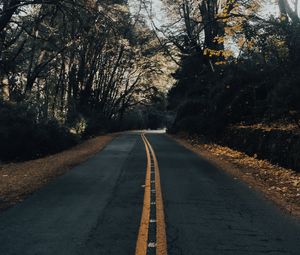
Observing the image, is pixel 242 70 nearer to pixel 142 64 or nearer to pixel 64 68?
pixel 64 68

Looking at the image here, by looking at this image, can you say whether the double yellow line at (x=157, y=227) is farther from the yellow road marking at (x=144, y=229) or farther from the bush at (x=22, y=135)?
the bush at (x=22, y=135)

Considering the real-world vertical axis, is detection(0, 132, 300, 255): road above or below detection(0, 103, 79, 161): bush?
below

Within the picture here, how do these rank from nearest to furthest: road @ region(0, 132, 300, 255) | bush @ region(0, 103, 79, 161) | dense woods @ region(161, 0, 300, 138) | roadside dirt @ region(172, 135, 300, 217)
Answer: road @ region(0, 132, 300, 255) < roadside dirt @ region(172, 135, 300, 217) < dense woods @ region(161, 0, 300, 138) < bush @ region(0, 103, 79, 161)

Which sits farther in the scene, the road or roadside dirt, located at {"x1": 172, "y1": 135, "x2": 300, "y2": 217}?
roadside dirt, located at {"x1": 172, "y1": 135, "x2": 300, "y2": 217}

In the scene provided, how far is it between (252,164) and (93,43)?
23857 mm

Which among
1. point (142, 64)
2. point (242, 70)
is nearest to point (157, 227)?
point (242, 70)

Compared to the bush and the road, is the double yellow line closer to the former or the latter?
the road

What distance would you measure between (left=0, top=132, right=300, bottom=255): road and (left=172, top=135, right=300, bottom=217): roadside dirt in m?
0.45

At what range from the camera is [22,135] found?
19781 mm

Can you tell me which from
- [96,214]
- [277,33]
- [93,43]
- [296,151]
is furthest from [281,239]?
[93,43]

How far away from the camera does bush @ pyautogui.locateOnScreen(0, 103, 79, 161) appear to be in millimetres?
19359

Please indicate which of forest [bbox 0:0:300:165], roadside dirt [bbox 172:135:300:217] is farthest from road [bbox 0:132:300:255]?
forest [bbox 0:0:300:165]

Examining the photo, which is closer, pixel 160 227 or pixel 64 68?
pixel 160 227

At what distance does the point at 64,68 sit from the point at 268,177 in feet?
67.3
